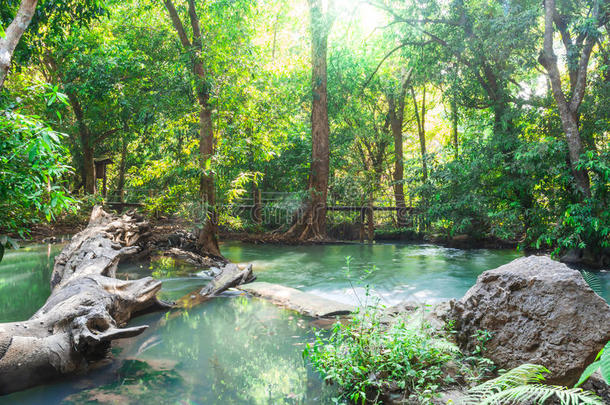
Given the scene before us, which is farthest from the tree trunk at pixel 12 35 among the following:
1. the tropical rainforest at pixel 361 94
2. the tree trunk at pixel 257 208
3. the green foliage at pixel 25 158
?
the tree trunk at pixel 257 208

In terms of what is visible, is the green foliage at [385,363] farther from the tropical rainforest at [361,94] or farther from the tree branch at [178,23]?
the tree branch at [178,23]

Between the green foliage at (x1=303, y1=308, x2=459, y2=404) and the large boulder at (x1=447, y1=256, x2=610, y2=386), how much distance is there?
387 millimetres

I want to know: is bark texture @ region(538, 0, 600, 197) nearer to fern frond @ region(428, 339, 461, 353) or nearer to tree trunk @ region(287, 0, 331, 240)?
fern frond @ region(428, 339, 461, 353)

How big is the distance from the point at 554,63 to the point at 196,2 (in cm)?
764

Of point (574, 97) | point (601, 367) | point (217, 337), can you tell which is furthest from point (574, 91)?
point (601, 367)

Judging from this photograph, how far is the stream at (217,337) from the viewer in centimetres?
278

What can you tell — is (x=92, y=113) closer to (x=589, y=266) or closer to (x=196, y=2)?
(x=196, y=2)

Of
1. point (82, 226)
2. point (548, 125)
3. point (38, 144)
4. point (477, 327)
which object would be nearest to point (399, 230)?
point (548, 125)

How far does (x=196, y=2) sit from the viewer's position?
884 centimetres

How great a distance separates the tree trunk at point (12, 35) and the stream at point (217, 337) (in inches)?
95.9

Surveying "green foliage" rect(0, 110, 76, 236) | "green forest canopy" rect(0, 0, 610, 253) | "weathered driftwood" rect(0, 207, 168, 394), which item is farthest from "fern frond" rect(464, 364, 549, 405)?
"green forest canopy" rect(0, 0, 610, 253)

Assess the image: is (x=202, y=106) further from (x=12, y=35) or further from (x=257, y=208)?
(x=257, y=208)

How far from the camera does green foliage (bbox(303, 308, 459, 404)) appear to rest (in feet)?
8.39

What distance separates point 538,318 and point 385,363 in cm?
112
